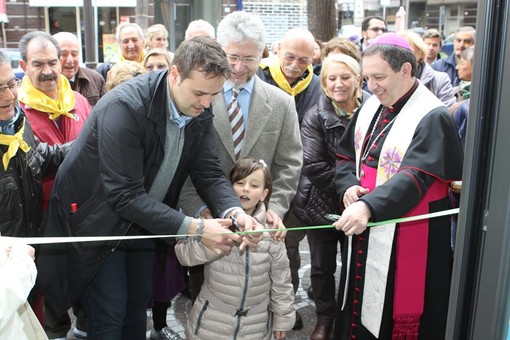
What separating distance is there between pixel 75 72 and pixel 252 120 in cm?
247

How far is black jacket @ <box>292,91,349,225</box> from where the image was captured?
4.07 m

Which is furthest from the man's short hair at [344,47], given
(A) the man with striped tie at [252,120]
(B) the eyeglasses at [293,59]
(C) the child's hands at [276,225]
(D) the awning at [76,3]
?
(D) the awning at [76,3]

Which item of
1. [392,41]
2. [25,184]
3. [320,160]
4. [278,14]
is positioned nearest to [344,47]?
[320,160]

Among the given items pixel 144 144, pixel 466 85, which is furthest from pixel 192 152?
pixel 466 85

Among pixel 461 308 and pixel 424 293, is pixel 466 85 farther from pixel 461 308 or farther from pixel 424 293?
pixel 461 308

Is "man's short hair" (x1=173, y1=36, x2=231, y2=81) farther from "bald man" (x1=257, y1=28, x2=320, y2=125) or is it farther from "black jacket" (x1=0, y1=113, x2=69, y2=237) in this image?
"bald man" (x1=257, y1=28, x2=320, y2=125)

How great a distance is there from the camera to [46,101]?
3.92 meters

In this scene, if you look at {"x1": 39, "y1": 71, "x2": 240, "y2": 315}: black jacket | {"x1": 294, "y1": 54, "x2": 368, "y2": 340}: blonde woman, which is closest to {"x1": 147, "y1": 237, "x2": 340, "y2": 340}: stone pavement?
{"x1": 294, "y1": 54, "x2": 368, "y2": 340}: blonde woman

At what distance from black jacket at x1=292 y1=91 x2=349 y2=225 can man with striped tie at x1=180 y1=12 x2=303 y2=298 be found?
1.09 feet

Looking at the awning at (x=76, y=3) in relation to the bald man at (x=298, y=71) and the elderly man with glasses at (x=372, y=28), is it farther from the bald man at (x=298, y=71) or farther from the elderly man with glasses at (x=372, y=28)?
the bald man at (x=298, y=71)

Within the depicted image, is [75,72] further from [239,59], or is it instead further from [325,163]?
[325,163]

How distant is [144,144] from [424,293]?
170 cm

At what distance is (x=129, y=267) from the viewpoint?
11.1 ft

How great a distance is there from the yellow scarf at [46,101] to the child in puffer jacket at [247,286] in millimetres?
1311
